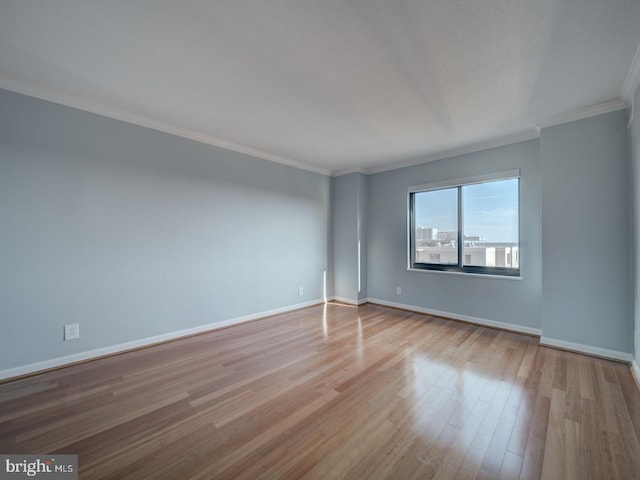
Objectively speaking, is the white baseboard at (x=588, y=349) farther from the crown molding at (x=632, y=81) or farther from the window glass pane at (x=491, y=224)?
the crown molding at (x=632, y=81)

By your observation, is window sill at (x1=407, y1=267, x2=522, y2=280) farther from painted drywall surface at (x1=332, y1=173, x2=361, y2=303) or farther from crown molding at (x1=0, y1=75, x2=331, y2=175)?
crown molding at (x1=0, y1=75, x2=331, y2=175)

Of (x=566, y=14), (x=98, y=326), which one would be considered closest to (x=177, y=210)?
(x=98, y=326)

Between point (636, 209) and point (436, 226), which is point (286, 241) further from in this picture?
point (636, 209)

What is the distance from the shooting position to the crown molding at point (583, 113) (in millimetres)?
2578

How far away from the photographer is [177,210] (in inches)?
124

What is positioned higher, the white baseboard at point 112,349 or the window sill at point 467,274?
the window sill at point 467,274

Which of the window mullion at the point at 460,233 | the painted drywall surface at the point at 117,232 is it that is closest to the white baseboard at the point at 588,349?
the window mullion at the point at 460,233

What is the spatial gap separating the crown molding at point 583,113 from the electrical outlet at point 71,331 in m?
5.21

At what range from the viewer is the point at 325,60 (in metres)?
1.97

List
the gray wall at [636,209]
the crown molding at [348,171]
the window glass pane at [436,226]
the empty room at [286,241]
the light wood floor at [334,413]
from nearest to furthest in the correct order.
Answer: the light wood floor at [334,413] < the empty room at [286,241] < the gray wall at [636,209] < the window glass pane at [436,226] < the crown molding at [348,171]

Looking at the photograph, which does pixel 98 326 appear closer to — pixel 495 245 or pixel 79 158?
pixel 79 158

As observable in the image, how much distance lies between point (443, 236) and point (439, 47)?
2.92 metres

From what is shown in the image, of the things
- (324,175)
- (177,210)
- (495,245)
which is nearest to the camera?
(177,210)

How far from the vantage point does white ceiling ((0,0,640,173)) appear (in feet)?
5.10
